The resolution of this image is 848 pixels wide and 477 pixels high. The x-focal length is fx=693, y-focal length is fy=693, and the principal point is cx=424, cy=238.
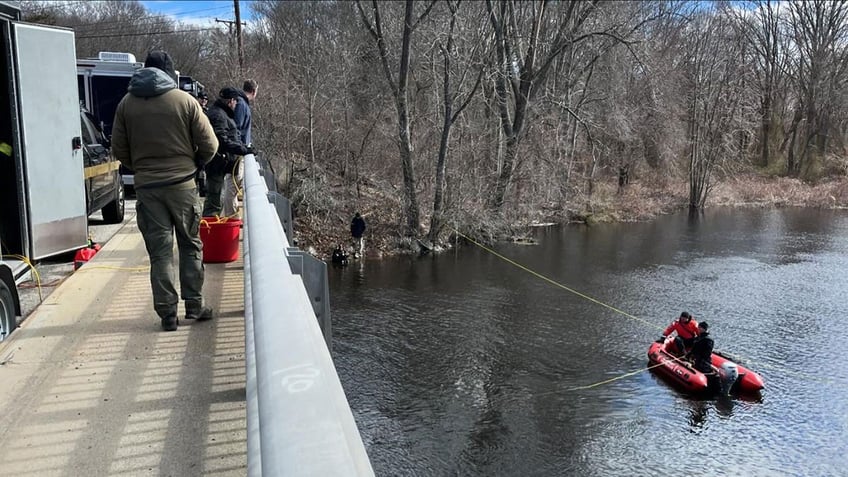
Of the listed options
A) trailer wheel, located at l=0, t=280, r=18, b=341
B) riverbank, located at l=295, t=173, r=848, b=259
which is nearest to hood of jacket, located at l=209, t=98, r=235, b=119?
trailer wheel, located at l=0, t=280, r=18, b=341

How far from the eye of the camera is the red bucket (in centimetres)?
683

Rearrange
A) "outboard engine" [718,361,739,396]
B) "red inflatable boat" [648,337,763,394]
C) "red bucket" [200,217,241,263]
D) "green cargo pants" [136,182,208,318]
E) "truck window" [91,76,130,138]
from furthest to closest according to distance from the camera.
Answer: "truck window" [91,76,130,138], "red inflatable boat" [648,337,763,394], "outboard engine" [718,361,739,396], "red bucket" [200,217,241,263], "green cargo pants" [136,182,208,318]

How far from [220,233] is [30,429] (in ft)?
11.9

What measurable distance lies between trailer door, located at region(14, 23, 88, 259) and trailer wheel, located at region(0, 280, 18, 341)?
1.65 m

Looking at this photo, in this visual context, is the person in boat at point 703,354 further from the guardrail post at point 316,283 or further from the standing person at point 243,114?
the guardrail post at point 316,283

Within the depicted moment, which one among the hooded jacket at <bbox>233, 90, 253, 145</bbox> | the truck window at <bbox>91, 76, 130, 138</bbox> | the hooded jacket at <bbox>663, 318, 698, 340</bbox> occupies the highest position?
the truck window at <bbox>91, 76, 130, 138</bbox>

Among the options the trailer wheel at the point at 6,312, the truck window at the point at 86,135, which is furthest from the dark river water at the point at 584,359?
the trailer wheel at the point at 6,312

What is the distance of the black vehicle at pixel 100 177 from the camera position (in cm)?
917

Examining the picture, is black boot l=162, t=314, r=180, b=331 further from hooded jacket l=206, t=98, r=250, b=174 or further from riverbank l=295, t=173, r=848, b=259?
riverbank l=295, t=173, r=848, b=259

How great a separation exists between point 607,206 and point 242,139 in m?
32.9

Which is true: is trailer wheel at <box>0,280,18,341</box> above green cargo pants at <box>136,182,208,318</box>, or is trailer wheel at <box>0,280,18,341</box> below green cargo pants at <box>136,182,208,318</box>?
below

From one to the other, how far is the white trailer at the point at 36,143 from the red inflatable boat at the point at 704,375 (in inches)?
520

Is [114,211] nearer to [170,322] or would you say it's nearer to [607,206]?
[170,322]

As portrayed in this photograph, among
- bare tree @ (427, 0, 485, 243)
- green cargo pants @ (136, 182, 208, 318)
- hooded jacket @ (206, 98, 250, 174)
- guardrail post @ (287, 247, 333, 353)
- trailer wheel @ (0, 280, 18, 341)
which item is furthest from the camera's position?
bare tree @ (427, 0, 485, 243)
